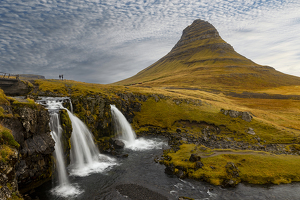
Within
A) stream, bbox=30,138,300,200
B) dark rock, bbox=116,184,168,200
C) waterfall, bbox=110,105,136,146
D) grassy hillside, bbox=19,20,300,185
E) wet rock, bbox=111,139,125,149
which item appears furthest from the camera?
waterfall, bbox=110,105,136,146

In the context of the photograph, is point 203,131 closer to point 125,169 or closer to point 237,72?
point 125,169

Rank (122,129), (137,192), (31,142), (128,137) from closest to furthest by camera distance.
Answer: (31,142), (137,192), (128,137), (122,129)

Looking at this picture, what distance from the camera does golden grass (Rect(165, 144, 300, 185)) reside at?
83.3 feet

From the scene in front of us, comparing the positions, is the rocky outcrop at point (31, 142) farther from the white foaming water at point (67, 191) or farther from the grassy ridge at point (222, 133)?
the grassy ridge at point (222, 133)

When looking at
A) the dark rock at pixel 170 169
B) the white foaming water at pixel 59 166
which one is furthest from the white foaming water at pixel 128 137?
the white foaming water at pixel 59 166

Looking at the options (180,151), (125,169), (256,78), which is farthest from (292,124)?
(256,78)

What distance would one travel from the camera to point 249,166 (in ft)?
92.1

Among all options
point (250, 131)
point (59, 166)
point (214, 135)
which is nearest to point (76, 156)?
point (59, 166)

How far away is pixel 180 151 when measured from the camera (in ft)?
117

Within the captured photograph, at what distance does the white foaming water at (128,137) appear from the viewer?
135ft

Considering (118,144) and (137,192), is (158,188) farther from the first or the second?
(118,144)

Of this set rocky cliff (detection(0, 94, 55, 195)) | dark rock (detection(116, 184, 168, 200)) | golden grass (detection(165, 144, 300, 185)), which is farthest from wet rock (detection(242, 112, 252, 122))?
rocky cliff (detection(0, 94, 55, 195))

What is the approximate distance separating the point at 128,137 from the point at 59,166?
2233 centimetres

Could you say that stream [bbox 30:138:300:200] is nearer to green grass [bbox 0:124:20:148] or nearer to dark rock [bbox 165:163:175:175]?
dark rock [bbox 165:163:175:175]
